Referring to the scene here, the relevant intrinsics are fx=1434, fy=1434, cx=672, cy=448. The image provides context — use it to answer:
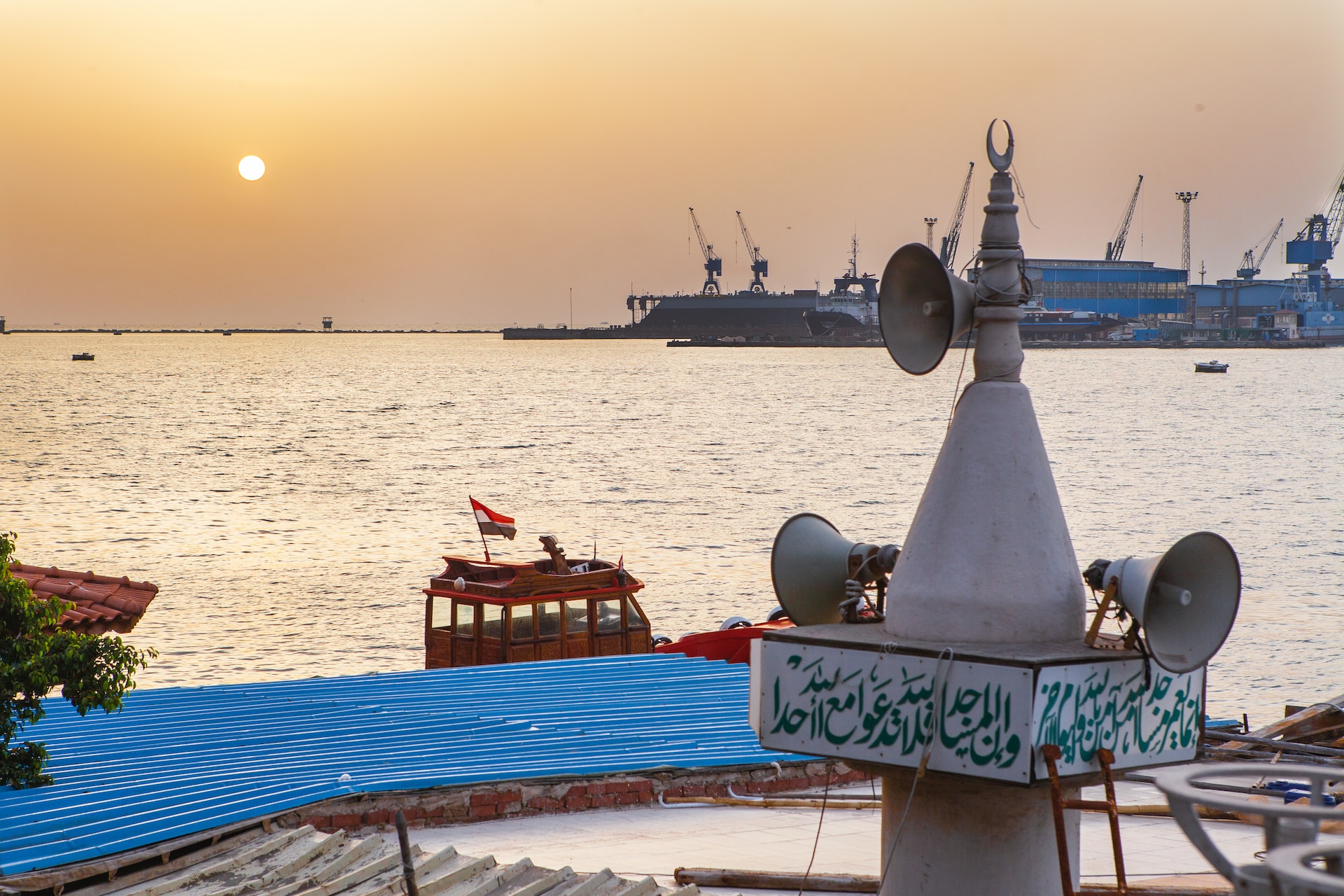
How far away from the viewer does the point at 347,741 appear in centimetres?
1698

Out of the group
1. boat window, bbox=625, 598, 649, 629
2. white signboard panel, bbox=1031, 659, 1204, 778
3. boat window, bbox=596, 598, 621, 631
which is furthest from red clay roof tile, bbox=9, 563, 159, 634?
white signboard panel, bbox=1031, 659, 1204, 778

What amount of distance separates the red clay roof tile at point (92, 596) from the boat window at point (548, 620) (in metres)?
6.85

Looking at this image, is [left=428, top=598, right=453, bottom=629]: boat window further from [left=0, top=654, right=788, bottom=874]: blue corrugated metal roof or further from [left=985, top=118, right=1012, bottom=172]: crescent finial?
[left=985, top=118, right=1012, bottom=172]: crescent finial

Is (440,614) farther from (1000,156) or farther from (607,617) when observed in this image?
(1000,156)

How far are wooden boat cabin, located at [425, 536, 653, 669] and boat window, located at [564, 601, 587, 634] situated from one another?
13mm

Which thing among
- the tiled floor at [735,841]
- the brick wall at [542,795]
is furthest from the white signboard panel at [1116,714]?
the brick wall at [542,795]

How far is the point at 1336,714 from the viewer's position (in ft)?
72.8

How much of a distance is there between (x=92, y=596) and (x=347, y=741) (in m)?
5.61

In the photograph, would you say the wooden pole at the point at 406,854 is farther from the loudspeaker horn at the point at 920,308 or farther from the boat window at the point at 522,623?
the boat window at the point at 522,623

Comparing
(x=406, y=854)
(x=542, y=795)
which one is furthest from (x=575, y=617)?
(x=406, y=854)

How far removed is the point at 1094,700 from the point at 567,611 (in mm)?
18866

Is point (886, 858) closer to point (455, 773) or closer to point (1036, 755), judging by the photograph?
point (1036, 755)

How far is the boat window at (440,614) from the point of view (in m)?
27.1

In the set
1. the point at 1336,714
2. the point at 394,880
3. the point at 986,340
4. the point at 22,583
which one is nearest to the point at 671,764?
the point at 394,880
